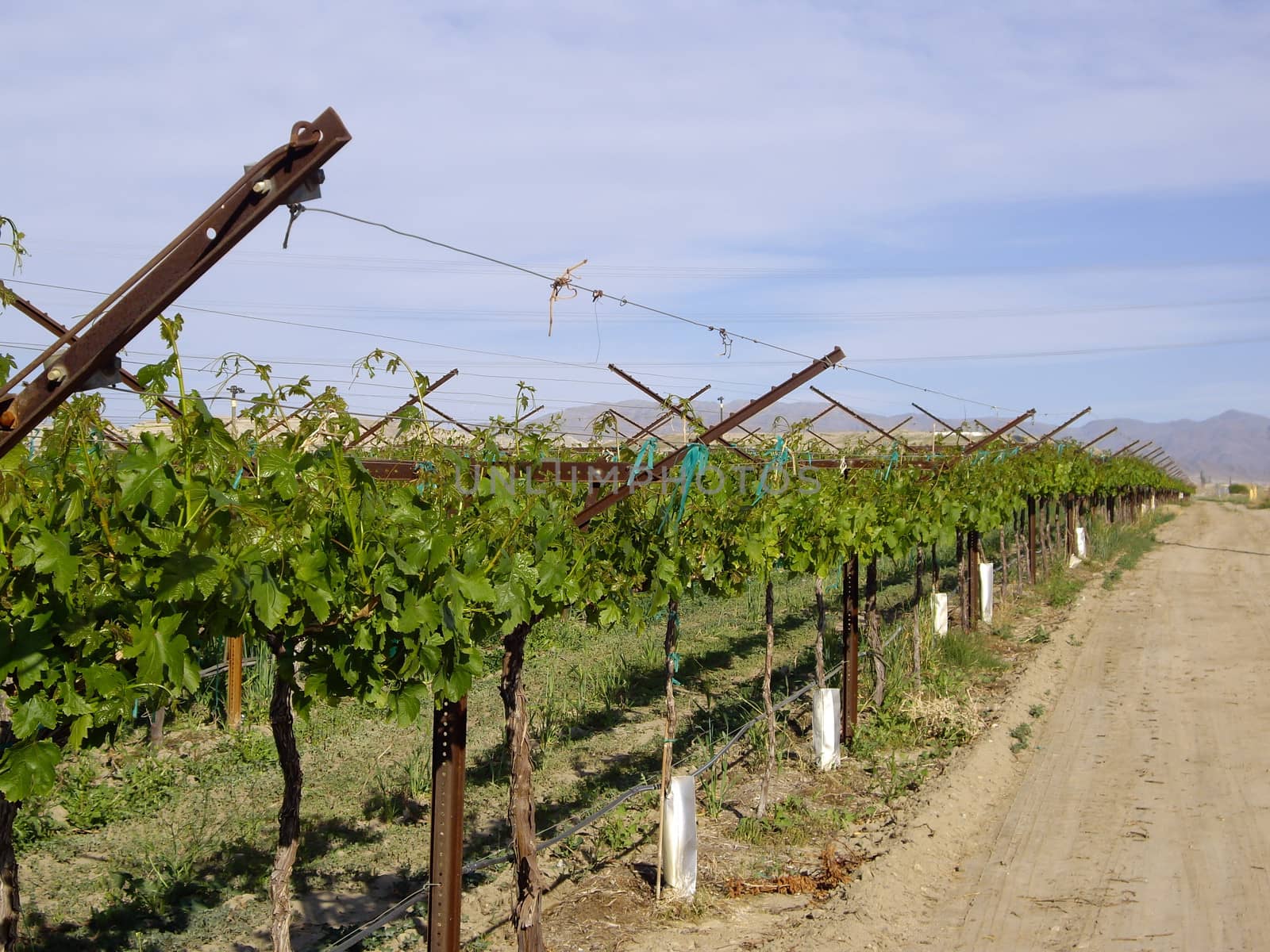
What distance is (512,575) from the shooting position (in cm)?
400

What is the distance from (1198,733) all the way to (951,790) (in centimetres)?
322

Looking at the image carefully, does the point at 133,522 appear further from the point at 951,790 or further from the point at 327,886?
the point at 951,790

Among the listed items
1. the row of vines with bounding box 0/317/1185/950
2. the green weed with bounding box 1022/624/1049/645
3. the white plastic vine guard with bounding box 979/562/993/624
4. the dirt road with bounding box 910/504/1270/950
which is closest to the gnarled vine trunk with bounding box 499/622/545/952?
the row of vines with bounding box 0/317/1185/950

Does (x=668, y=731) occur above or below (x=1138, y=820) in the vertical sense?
above

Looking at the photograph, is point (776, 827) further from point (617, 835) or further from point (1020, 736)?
point (1020, 736)

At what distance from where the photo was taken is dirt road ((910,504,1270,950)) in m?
5.35

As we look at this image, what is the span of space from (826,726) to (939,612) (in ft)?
13.6

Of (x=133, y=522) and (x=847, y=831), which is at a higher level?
(x=133, y=522)

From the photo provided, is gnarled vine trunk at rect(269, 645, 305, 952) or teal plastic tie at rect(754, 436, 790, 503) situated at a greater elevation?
teal plastic tie at rect(754, 436, 790, 503)

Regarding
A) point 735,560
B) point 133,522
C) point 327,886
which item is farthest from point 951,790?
point 133,522

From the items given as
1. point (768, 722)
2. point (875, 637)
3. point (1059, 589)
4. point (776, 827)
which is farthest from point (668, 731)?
point (1059, 589)

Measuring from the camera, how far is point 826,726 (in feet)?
25.5

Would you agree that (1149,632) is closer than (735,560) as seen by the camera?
No

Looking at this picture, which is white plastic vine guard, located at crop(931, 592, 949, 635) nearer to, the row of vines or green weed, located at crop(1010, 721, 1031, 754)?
green weed, located at crop(1010, 721, 1031, 754)
